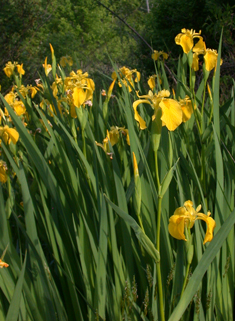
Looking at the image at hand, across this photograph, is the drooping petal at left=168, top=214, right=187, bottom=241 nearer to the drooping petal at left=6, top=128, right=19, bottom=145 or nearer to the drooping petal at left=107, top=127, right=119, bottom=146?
the drooping petal at left=107, top=127, right=119, bottom=146

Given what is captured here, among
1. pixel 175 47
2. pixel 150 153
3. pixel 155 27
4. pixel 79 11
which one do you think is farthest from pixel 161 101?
pixel 79 11

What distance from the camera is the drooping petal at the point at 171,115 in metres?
0.77

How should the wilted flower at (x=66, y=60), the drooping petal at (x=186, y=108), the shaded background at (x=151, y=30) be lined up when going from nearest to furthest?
the drooping petal at (x=186, y=108) → the wilted flower at (x=66, y=60) → the shaded background at (x=151, y=30)

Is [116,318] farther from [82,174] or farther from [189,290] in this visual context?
[82,174]

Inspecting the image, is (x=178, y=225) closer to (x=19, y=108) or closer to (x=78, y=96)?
(x=78, y=96)

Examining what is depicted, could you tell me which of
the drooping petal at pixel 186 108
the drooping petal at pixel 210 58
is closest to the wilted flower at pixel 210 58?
the drooping petal at pixel 210 58

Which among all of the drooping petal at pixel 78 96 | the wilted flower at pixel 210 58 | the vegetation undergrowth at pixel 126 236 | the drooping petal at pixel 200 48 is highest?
the drooping petal at pixel 200 48

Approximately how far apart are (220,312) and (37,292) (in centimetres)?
55

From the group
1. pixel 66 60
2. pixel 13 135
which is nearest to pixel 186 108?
pixel 13 135

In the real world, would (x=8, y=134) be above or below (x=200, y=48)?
below

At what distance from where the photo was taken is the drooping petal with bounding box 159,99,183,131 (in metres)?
0.77

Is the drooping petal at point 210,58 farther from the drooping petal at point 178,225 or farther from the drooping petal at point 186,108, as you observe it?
the drooping petal at point 178,225

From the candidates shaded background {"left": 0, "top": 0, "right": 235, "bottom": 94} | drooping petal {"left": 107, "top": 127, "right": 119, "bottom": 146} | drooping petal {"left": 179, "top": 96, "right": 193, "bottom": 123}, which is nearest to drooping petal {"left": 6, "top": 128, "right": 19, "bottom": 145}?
drooping petal {"left": 107, "top": 127, "right": 119, "bottom": 146}

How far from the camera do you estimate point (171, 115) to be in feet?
2.56
